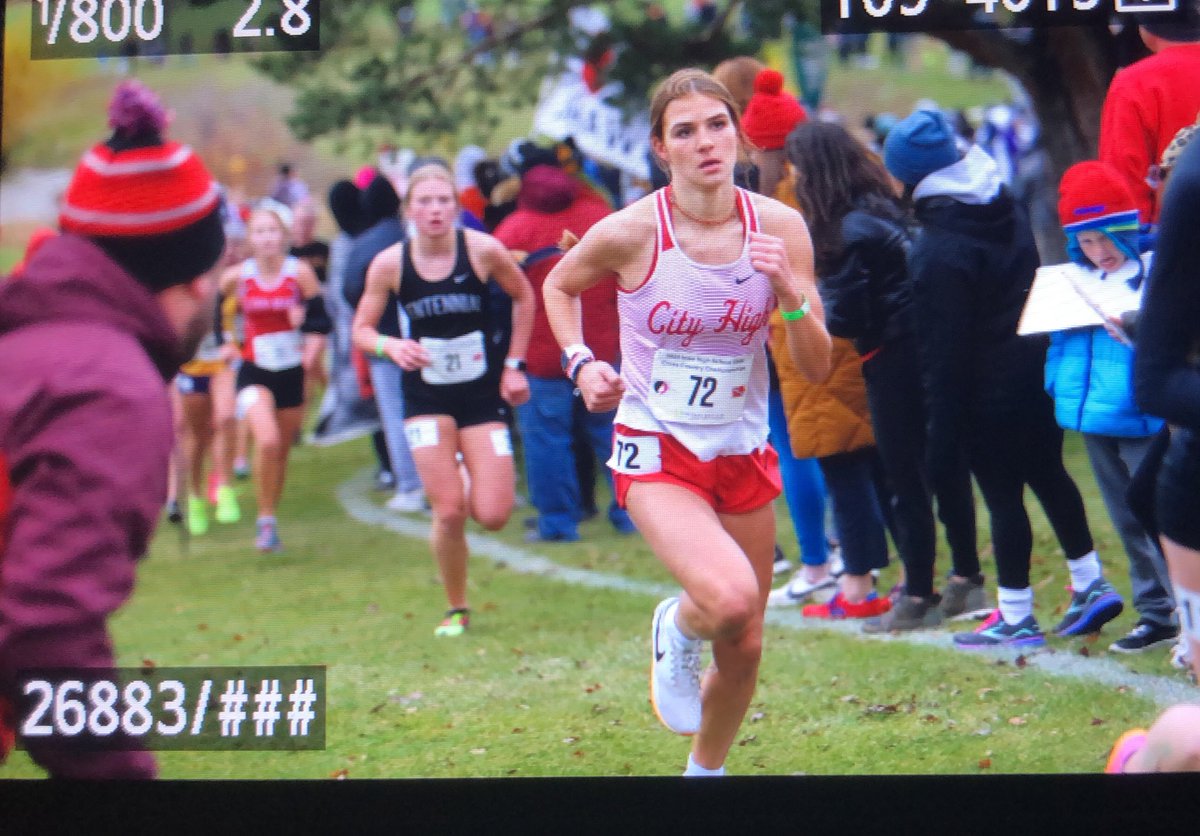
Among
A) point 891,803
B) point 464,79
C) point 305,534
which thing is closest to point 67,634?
point 891,803

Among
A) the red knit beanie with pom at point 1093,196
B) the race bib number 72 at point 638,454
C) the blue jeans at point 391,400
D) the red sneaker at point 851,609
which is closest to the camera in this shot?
the race bib number 72 at point 638,454

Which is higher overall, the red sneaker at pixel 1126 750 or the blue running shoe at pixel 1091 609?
the red sneaker at pixel 1126 750

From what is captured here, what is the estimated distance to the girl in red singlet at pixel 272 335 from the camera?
812 cm

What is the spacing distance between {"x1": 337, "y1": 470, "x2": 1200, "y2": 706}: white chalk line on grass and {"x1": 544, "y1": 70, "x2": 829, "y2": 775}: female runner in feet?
3.31

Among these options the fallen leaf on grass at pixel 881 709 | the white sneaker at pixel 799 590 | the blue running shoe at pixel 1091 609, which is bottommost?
the white sneaker at pixel 799 590

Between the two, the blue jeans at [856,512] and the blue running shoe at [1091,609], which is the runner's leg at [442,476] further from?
the blue running shoe at [1091,609]

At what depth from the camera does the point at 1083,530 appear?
5.05 meters

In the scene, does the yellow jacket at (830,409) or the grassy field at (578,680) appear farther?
the yellow jacket at (830,409)

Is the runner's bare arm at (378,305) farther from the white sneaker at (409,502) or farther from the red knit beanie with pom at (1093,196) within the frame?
the white sneaker at (409,502)

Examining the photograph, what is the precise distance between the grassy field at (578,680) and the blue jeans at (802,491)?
0.34 meters

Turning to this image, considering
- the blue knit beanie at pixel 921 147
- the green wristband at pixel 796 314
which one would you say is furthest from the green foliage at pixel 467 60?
the green wristband at pixel 796 314

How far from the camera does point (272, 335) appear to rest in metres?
8.20

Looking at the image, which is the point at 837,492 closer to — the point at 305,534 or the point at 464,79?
the point at 464,79

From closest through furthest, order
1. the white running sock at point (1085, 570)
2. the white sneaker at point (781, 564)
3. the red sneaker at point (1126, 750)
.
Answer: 1. the red sneaker at point (1126, 750)
2. the white running sock at point (1085, 570)
3. the white sneaker at point (781, 564)
